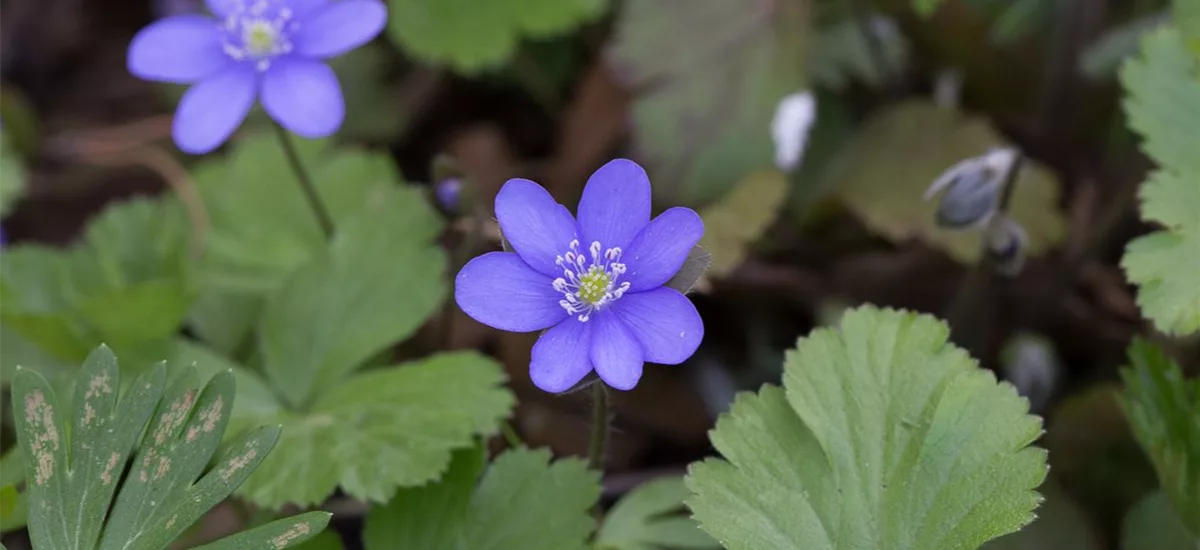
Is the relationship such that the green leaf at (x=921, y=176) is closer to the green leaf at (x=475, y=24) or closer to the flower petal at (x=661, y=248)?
the green leaf at (x=475, y=24)

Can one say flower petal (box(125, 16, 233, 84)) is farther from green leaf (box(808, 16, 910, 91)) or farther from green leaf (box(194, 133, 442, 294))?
green leaf (box(808, 16, 910, 91))

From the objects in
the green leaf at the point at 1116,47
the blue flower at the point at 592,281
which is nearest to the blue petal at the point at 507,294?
the blue flower at the point at 592,281

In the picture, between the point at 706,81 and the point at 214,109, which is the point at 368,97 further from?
the point at 214,109

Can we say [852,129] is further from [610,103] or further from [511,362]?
[511,362]

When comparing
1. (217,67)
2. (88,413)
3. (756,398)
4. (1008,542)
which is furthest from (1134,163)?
(88,413)

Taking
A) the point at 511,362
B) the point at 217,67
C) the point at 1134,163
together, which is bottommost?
the point at 511,362

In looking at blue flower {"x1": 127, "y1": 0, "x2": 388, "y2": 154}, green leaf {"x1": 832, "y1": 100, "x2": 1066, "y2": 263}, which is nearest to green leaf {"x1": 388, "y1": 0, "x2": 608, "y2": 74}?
blue flower {"x1": 127, "y1": 0, "x2": 388, "y2": 154}
